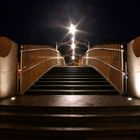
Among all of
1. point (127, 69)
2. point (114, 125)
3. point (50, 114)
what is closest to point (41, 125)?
point (50, 114)

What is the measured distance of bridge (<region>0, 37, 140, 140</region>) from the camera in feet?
20.2

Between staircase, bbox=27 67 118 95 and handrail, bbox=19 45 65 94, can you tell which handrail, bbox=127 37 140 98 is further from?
handrail, bbox=19 45 65 94

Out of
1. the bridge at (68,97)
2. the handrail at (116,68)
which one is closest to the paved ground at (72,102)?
the bridge at (68,97)

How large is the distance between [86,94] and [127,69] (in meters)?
1.81

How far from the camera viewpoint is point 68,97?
907cm

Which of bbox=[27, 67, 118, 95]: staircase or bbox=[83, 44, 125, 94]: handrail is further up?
bbox=[83, 44, 125, 94]: handrail

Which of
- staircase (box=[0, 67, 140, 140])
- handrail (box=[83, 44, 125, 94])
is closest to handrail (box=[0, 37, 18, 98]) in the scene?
staircase (box=[0, 67, 140, 140])

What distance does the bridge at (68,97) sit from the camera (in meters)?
6.16

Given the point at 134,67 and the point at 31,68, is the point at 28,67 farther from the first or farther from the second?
the point at 134,67

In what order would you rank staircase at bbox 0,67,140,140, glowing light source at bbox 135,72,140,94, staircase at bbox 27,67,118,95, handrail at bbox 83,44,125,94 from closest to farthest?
staircase at bbox 0,67,140,140 → glowing light source at bbox 135,72,140,94 → handrail at bbox 83,44,125,94 → staircase at bbox 27,67,118,95

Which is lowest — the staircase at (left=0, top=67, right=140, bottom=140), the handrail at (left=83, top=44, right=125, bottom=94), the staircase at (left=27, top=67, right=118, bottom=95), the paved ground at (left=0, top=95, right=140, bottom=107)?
the staircase at (left=0, top=67, right=140, bottom=140)

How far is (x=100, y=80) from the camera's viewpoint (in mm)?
11641

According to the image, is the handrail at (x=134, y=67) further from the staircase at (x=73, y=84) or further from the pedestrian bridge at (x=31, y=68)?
the staircase at (x=73, y=84)

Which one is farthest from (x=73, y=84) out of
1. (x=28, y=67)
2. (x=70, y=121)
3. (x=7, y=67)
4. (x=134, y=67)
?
(x=70, y=121)
